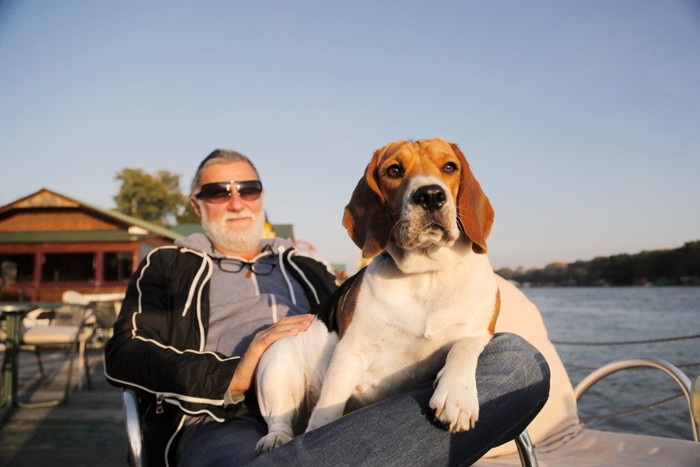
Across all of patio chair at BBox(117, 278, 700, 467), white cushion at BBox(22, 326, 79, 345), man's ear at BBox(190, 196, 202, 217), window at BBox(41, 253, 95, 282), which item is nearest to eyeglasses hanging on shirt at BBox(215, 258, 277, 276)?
man's ear at BBox(190, 196, 202, 217)

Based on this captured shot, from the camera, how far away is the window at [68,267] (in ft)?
74.0

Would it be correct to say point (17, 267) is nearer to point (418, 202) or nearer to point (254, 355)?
point (254, 355)

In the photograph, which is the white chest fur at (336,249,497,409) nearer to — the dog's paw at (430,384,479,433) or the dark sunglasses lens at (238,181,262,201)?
the dog's paw at (430,384,479,433)

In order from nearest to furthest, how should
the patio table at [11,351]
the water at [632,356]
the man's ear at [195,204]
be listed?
the man's ear at [195,204], the patio table at [11,351], the water at [632,356]

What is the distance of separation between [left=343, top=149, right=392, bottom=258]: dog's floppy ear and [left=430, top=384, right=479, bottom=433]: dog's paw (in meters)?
0.53

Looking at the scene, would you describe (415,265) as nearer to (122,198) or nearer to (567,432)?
(567,432)

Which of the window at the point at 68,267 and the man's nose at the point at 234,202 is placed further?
the window at the point at 68,267

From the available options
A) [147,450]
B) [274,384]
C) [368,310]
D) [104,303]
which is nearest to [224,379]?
[274,384]

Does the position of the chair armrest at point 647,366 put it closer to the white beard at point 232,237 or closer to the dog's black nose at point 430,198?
the dog's black nose at point 430,198

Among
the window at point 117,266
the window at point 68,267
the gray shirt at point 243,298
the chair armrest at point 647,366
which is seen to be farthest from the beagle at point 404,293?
the window at point 68,267

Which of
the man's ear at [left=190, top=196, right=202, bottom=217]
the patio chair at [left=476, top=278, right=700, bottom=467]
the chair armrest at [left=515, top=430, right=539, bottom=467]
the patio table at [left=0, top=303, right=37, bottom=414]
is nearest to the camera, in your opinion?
the chair armrest at [left=515, top=430, right=539, bottom=467]

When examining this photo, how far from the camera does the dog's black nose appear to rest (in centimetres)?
168

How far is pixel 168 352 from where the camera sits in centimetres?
220

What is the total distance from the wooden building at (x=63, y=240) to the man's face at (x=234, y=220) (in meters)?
17.5
